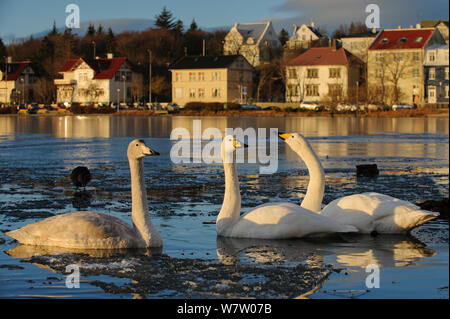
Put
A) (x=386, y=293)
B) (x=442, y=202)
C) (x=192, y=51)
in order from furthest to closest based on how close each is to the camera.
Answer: (x=192, y=51) < (x=442, y=202) < (x=386, y=293)

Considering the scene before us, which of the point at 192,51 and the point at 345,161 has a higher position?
the point at 192,51

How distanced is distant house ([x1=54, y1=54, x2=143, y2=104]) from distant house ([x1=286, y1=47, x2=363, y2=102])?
2335 centimetres

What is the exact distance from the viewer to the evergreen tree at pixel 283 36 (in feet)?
448

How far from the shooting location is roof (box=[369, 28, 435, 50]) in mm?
90000

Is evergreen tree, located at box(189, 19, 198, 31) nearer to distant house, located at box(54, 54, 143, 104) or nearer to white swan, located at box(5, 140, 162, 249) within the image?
distant house, located at box(54, 54, 143, 104)

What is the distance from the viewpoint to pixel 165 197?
1387cm

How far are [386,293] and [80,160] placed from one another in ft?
55.8

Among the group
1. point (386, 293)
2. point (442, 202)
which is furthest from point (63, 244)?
point (442, 202)

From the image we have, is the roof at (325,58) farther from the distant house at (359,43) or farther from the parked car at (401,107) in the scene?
the parked car at (401,107)

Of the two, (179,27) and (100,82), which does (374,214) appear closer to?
(100,82)

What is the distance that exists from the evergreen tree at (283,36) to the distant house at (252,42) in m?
11.2

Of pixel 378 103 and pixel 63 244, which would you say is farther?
pixel 378 103

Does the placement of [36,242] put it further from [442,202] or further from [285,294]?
[442,202]

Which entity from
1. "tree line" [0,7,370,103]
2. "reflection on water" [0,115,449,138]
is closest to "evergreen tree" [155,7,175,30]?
"tree line" [0,7,370,103]
